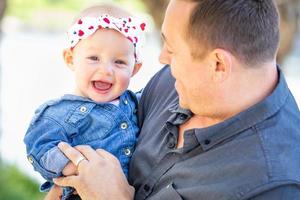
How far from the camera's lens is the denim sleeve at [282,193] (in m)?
2.02

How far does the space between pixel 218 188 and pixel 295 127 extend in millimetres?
324

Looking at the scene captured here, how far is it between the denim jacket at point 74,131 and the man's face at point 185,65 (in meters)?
0.38

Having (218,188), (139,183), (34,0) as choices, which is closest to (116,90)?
(139,183)

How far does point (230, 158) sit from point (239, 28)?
0.41m

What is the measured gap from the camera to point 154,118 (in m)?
2.62

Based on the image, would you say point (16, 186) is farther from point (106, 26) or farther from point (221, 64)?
point (221, 64)

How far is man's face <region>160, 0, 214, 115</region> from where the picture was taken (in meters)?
2.27

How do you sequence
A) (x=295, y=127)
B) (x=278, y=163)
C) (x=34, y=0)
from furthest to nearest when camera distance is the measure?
1. (x=34, y=0)
2. (x=295, y=127)
3. (x=278, y=163)

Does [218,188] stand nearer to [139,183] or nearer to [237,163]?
[237,163]

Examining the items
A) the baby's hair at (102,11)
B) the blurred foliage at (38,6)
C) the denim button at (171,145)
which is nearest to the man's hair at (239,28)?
the denim button at (171,145)

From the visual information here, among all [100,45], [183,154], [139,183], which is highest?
[100,45]

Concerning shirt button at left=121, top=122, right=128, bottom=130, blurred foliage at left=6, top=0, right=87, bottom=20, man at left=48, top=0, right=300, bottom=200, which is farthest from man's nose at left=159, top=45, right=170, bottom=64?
blurred foliage at left=6, top=0, right=87, bottom=20

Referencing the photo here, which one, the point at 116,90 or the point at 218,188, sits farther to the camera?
the point at 116,90

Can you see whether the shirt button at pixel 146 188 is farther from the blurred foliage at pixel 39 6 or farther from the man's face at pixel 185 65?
the blurred foliage at pixel 39 6
